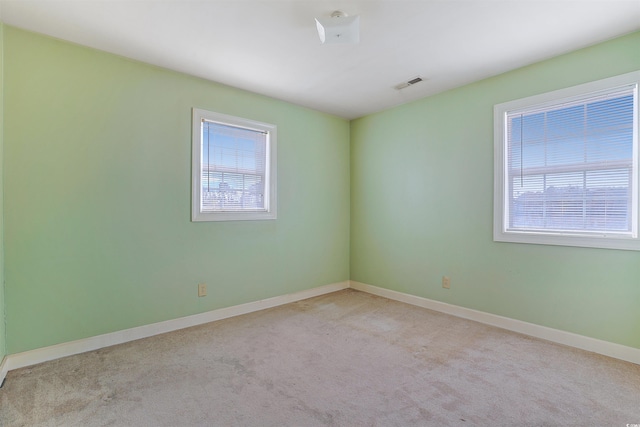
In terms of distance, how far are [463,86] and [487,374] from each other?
111 inches

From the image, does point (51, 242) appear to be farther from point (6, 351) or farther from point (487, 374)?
point (487, 374)

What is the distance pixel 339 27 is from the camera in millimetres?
2057

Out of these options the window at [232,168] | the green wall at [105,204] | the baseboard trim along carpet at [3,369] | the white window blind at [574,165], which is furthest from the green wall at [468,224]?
the baseboard trim along carpet at [3,369]

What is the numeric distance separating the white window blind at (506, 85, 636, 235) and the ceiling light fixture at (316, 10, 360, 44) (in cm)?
189

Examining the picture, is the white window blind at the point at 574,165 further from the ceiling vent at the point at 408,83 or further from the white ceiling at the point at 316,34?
the ceiling vent at the point at 408,83

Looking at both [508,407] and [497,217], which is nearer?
[508,407]

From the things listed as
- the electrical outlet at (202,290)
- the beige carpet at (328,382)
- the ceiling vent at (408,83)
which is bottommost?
the beige carpet at (328,382)

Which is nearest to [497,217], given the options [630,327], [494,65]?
[630,327]

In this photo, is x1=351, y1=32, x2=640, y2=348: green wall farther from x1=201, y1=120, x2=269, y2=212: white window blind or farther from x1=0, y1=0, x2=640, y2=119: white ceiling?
x1=201, y1=120, x2=269, y2=212: white window blind

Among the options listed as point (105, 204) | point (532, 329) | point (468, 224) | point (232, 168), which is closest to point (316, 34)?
point (232, 168)

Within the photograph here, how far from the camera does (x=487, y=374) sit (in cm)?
214

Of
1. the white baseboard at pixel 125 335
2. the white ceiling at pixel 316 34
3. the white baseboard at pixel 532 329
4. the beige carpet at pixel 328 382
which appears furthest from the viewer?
the white baseboard at pixel 532 329

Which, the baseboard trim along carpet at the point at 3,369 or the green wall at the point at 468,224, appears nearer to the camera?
the baseboard trim along carpet at the point at 3,369

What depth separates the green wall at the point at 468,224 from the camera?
2439 mm
